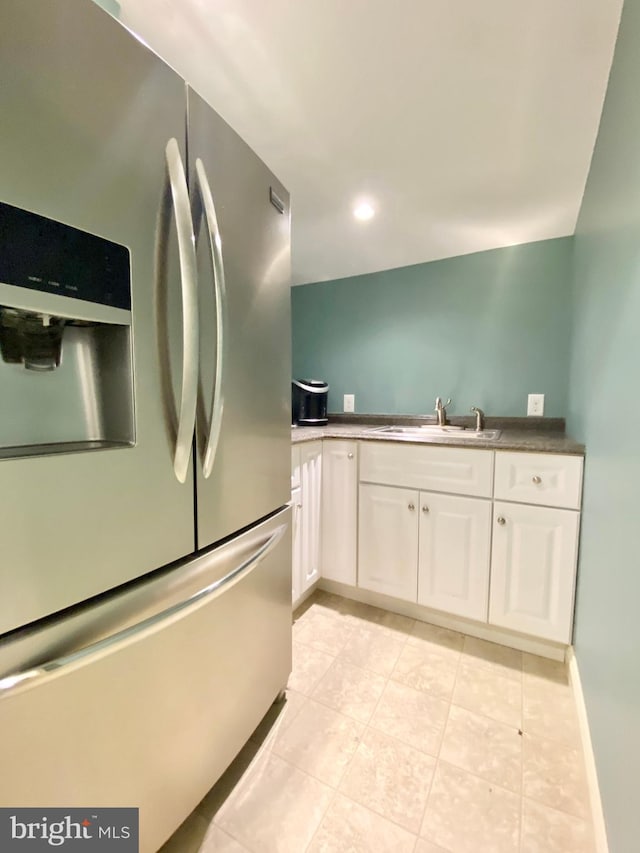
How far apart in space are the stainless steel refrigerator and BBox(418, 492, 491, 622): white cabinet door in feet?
3.25

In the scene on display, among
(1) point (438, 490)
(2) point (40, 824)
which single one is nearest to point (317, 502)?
(1) point (438, 490)

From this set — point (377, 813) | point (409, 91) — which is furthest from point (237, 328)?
point (377, 813)

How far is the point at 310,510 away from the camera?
1.76 meters

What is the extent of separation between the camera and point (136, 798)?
0.69 metres

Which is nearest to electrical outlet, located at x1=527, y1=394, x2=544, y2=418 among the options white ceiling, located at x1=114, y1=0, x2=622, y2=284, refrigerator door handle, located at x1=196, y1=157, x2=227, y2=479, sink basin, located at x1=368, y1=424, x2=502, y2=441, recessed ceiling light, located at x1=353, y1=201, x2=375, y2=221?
sink basin, located at x1=368, y1=424, x2=502, y2=441

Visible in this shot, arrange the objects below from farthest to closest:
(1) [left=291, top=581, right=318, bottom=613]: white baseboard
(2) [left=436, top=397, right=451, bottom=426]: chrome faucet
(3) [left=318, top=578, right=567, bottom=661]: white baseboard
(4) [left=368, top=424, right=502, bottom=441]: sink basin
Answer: (2) [left=436, top=397, right=451, bottom=426]: chrome faucet, (4) [left=368, top=424, right=502, bottom=441]: sink basin, (1) [left=291, top=581, right=318, bottom=613]: white baseboard, (3) [left=318, top=578, right=567, bottom=661]: white baseboard

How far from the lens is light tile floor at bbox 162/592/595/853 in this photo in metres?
0.86

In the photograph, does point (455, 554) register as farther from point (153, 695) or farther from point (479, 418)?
point (153, 695)

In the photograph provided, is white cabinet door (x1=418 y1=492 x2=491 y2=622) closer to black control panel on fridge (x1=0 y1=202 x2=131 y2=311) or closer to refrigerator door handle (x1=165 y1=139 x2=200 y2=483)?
refrigerator door handle (x1=165 y1=139 x2=200 y2=483)

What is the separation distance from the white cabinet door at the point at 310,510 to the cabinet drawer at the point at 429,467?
9.2 inches

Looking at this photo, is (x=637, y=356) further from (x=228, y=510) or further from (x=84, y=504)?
A: (x=84, y=504)

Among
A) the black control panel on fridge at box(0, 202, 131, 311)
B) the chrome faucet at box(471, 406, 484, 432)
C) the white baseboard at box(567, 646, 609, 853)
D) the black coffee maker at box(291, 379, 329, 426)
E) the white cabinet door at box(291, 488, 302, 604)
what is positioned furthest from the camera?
the black coffee maker at box(291, 379, 329, 426)

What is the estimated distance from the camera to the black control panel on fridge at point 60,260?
0.48m

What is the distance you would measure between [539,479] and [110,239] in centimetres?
156
